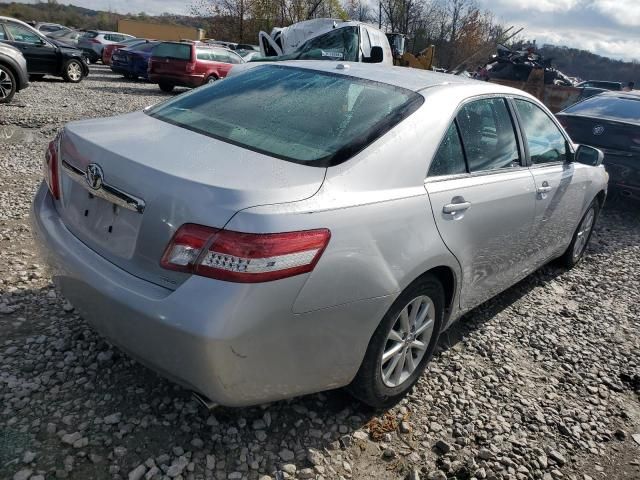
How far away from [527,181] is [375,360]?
1.70 meters

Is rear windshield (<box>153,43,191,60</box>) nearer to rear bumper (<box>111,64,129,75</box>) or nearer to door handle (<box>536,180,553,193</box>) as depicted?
rear bumper (<box>111,64,129,75</box>)

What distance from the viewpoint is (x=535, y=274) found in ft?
16.0

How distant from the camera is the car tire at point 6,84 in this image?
33.0 feet

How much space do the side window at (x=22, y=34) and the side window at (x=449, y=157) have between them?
13.9 metres

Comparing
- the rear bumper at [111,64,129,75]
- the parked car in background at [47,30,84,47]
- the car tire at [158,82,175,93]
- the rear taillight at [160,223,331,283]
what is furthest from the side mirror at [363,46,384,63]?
the parked car in background at [47,30,84,47]

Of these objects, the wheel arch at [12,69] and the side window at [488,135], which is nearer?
the side window at [488,135]

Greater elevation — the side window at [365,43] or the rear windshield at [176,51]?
the side window at [365,43]

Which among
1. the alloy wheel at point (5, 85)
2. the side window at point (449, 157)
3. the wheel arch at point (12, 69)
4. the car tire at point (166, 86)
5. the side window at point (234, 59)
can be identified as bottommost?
the car tire at point (166, 86)

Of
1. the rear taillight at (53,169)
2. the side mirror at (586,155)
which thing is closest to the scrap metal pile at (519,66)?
the side mirror at (586,155)

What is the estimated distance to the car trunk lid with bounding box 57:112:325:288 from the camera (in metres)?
1.94

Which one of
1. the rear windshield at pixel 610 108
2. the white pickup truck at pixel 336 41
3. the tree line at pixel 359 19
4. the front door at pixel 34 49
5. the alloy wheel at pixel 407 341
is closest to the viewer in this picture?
the alloy wheel at pixel 407 341

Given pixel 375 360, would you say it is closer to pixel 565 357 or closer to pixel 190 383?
pixel 190 383

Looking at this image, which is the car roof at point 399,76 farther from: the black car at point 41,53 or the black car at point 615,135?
the black car at point 41,53

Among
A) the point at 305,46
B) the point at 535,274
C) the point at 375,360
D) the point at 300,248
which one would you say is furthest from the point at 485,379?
the point at 305,46
